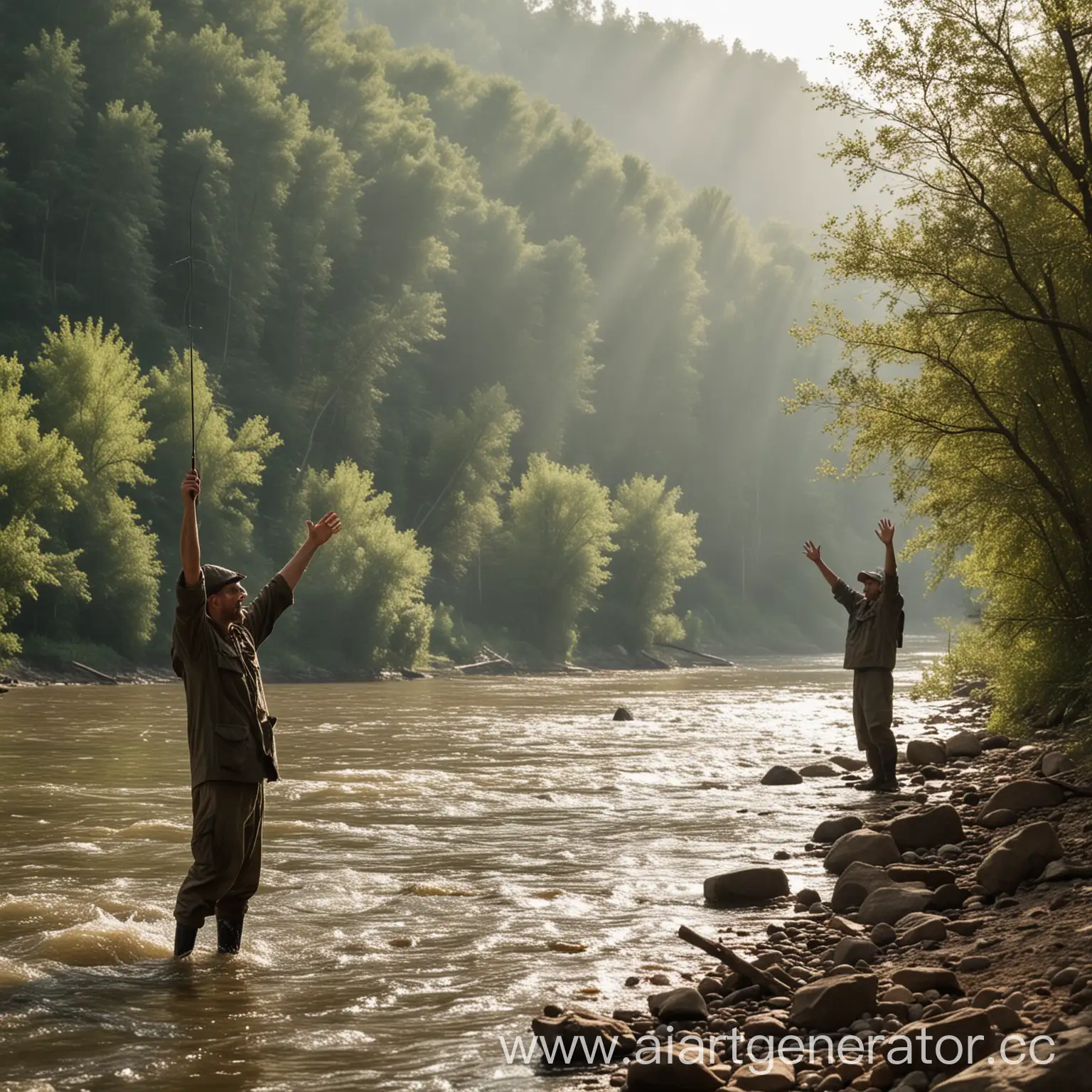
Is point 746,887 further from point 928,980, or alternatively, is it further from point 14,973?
point 14,973

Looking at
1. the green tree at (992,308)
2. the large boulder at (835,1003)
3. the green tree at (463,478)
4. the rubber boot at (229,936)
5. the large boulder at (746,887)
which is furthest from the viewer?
the green tree at (463,478)

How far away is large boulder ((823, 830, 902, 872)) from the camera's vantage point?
8781 mm

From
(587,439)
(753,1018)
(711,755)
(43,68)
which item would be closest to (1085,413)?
(711,755)

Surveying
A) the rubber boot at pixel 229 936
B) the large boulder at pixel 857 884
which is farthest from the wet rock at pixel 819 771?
the rubber boot at pixel 229 936

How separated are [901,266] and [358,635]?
3097 centimetres

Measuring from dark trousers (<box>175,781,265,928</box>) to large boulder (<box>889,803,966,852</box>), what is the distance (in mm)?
4765

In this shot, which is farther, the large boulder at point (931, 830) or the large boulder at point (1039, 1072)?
the large boulder at point (931, 830)

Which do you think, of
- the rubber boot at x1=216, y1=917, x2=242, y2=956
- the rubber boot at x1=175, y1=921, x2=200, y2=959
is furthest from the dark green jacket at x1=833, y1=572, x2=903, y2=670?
the rubber boot at x1=175, y1=921, x2=200, y2=959

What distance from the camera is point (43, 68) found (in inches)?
1677

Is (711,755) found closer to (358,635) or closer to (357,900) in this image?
(357,900)

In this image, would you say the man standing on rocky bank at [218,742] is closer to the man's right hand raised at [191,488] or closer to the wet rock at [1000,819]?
the man's right hand raised at [191,488]

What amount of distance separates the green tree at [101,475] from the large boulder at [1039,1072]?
114 feet

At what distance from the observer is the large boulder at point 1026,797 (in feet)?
31.7

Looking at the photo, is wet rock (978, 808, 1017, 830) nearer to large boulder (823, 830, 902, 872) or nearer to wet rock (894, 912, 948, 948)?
large boulder (823, 830, 902, 872)
